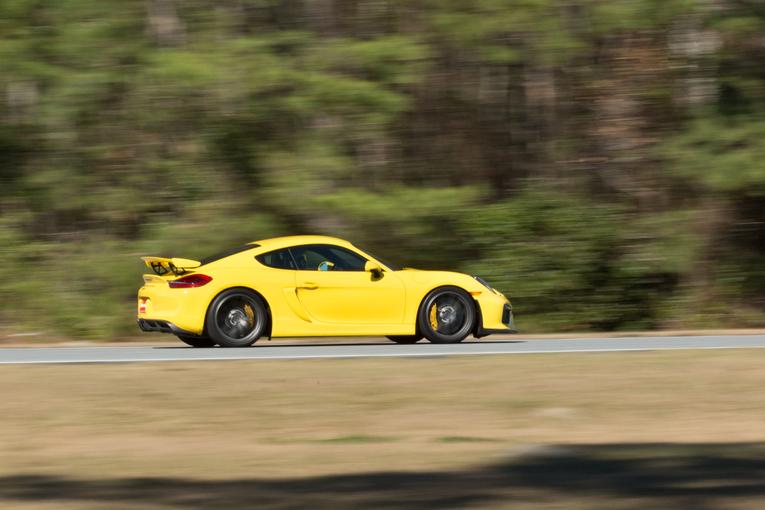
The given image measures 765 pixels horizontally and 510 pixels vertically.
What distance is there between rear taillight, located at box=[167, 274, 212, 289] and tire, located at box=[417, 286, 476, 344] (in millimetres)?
2406

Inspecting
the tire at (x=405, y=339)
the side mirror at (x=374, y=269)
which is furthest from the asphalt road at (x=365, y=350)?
the side mirror at (x=374, y=269)

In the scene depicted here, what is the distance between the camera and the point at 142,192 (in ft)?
69.2

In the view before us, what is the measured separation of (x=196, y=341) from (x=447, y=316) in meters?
2.97

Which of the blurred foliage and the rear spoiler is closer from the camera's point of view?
the rear spoiler

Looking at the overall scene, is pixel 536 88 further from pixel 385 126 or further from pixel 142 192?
pixel 142 192

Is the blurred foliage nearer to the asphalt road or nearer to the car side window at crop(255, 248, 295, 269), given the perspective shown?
the asphalt road

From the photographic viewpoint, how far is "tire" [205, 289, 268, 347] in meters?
14.2

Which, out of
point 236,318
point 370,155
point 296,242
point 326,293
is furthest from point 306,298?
point 370,155

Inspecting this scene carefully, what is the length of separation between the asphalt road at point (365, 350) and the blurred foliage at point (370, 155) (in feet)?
16.1

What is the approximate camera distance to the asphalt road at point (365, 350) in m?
13.1

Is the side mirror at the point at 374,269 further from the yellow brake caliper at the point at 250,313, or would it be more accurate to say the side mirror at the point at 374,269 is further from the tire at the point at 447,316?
the yellow brake caliper at the point at 250,313

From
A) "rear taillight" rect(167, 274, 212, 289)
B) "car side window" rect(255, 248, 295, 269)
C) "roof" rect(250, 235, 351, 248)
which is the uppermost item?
"roof" rect(250, 235, 351, 248)

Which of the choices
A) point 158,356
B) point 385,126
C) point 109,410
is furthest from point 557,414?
point 385,126

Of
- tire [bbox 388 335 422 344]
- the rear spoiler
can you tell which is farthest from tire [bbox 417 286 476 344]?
the rear spoiler
